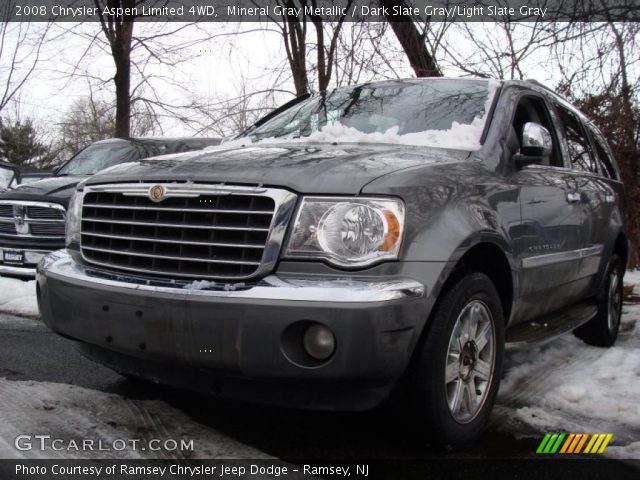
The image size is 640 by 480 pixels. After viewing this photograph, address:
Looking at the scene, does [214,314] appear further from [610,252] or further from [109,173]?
[610,252]

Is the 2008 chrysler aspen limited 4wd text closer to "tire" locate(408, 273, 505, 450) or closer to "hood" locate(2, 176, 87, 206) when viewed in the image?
"tire" locate(408, 273, 505, 450)

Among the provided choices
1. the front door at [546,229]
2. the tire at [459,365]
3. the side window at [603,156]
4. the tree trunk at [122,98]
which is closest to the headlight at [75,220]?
the tire at [459,365]

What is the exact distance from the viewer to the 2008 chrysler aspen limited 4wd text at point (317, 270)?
2.36 m

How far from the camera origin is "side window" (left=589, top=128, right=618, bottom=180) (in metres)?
5.29

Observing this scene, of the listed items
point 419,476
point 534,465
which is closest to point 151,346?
point 419,476

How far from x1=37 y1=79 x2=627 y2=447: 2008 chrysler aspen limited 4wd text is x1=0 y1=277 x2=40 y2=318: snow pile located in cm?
305

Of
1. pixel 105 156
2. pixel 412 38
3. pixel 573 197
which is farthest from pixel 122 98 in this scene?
pixel 573 197

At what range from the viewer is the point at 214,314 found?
2.40 meters

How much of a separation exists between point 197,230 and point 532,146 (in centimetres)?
195

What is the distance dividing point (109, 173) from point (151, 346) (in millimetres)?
1011

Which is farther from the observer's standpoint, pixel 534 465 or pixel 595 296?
pixel 595 296

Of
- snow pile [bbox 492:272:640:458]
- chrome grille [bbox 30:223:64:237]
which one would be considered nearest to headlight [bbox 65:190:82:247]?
snow pile [bbox 492:272:640:458]
